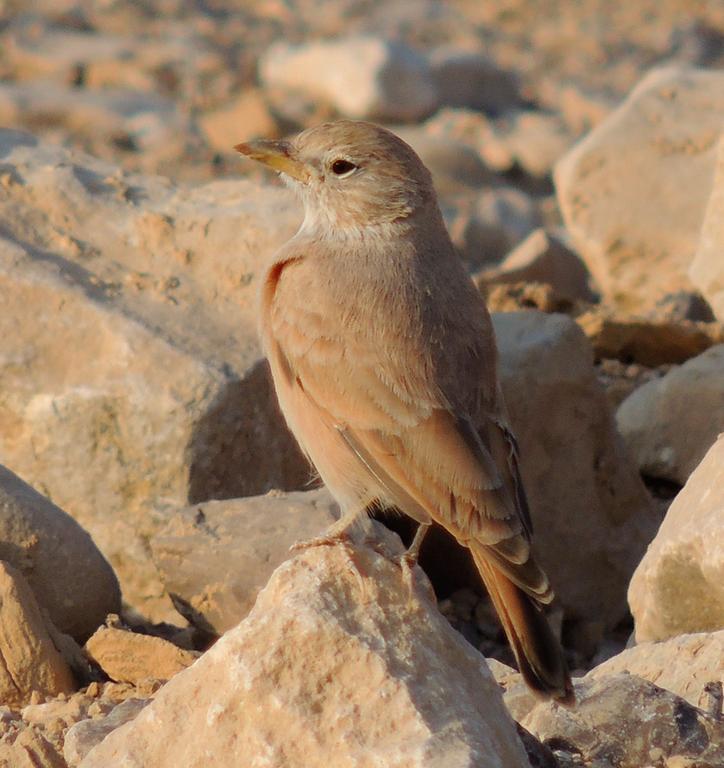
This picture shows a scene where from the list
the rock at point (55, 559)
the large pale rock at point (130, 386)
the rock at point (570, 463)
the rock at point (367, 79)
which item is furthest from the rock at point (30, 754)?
the rock at point (367, 79)

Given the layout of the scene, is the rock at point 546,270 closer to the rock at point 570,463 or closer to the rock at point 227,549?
the rock at point 570,463

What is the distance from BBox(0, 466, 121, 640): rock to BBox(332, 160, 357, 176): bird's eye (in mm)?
1790

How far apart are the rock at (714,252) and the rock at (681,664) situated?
3.24 m

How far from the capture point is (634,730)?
486 centimetres

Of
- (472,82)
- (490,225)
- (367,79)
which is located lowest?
(472,82)

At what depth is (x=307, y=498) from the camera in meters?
6.43

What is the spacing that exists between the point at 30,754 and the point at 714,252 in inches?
199

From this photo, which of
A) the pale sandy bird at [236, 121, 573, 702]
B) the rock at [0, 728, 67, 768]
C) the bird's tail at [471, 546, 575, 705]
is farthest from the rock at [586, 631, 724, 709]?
the rock at [0, 728, 67, 768]

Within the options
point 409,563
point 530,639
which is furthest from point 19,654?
point 530,639

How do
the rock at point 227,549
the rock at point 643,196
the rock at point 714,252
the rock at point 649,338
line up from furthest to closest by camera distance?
the rock at point 643,196, the rock at point 649,338, the rock at point 714,252, the rock at point 227,549

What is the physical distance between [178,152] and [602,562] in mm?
8403

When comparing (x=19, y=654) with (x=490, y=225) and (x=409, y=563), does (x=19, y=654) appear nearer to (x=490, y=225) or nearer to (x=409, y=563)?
(x=409, y=563)

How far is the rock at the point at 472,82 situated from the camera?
1708cm

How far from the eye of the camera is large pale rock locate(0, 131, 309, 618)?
677cm
